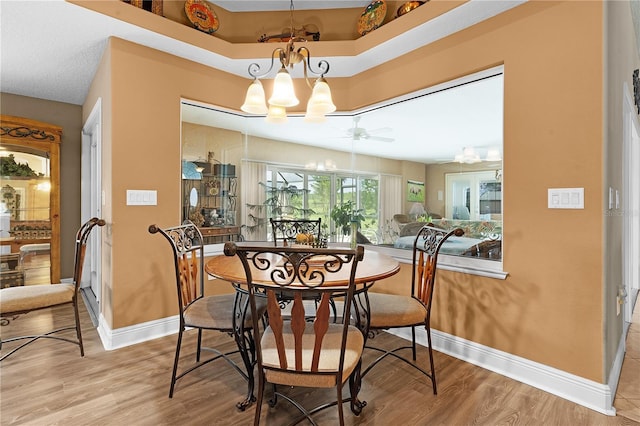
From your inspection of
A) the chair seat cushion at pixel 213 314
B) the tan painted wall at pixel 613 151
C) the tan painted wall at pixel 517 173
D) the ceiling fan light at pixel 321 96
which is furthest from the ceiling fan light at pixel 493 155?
the chair seat cushion at pixel 213 314

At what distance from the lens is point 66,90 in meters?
3.93

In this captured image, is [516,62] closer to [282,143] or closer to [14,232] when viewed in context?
[282,143]

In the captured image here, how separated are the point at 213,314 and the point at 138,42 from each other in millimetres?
2383

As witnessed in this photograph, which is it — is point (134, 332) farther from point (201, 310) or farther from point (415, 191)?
point (415, 191)

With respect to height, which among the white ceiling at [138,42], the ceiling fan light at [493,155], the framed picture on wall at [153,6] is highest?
the framed picture on wall at [153,6]

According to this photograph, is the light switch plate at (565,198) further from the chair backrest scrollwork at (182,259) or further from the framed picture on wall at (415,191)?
the chair backrest scrollwork at (182,259)

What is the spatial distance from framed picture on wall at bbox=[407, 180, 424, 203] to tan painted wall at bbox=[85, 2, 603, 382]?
760 mm

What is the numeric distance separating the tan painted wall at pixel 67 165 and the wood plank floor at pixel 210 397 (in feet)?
7.54

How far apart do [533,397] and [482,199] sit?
1.33 m

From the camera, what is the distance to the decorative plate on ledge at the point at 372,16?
295 cm

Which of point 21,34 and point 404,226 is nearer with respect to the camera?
point 21,34

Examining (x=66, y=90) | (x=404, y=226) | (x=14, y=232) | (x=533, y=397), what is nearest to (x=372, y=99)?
(x=404, y=226)

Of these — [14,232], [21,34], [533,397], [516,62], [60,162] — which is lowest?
[533,397]

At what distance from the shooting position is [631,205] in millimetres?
3346
